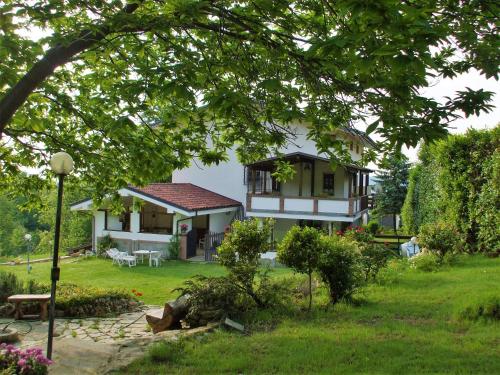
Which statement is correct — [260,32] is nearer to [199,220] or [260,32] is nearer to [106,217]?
[106,217]

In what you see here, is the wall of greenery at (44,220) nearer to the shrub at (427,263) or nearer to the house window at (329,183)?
the shrub at (427,263)

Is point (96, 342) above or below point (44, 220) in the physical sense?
below

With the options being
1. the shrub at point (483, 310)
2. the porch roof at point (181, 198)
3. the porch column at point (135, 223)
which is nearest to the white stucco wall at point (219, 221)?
the porch roof at point (181, 198)

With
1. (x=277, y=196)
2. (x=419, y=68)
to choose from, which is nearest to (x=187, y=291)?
(x=419, y=68)

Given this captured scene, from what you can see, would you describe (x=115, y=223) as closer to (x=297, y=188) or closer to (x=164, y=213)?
(x=164, y=213)

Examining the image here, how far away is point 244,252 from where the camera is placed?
8.85m

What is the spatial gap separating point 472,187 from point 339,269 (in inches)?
306

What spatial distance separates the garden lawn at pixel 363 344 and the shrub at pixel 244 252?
1.05 meters

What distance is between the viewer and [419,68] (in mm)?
2594

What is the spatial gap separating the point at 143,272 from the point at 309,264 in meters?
10.6

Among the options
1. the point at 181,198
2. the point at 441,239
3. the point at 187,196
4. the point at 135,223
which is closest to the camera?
the point at 441,239

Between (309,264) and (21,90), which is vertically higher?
(21,90)

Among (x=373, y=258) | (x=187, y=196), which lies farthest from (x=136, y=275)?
(x=373, y=258)

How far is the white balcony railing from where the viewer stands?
72.1 ft
